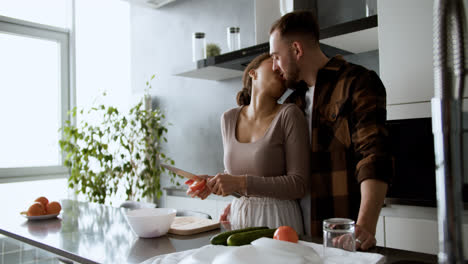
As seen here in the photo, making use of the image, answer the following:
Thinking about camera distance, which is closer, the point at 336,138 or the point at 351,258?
the point at 351,258

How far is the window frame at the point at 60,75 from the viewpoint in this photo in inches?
156

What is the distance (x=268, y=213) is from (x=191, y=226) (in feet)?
1.06

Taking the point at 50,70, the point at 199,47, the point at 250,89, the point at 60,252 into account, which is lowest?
the point at 60,252

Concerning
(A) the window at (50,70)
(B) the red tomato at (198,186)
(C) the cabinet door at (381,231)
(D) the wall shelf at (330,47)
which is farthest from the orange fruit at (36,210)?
(A) the window at (50,70)

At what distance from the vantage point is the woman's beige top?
1421 mm

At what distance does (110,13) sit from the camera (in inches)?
180

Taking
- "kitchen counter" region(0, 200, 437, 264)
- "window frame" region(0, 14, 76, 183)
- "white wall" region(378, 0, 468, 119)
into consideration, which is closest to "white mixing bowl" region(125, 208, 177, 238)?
"kitchen counter" region(0, 200, 437, 264)

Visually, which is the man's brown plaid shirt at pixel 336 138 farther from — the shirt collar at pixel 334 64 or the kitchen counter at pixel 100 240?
the kitchen counter at pixel 100 240

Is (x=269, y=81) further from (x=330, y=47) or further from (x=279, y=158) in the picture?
(x=330, y=47)

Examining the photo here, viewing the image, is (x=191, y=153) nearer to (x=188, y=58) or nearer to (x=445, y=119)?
(x=188, y=58)

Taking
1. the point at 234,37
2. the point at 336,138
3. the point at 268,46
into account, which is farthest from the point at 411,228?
the point at 234,37

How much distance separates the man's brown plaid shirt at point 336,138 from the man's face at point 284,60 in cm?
11

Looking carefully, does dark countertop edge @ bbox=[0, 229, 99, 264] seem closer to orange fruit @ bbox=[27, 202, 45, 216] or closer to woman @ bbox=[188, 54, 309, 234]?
orange fruit @ bbox=[27, 202, 45, 216]

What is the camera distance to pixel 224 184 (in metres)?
1.36
